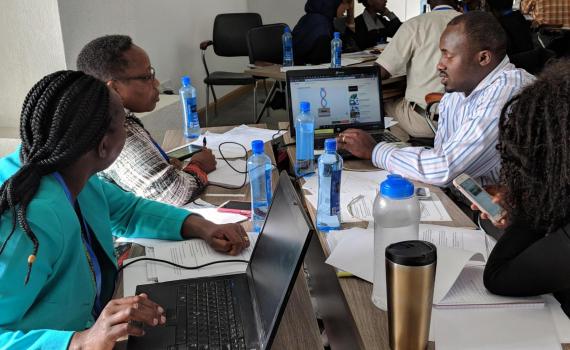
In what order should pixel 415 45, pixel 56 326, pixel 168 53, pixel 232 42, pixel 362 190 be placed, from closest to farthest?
pixel 56 326 < pixel 362 190 < pixel 415 45 < pixel 168 53 < pixel 232 42

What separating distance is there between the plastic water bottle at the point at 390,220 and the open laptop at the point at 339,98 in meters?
1.11

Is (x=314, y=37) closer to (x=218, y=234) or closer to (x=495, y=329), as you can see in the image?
(x=218, y=234)

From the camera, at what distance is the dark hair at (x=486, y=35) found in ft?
6.24

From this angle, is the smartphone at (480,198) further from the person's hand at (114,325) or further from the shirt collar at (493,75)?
the person's hand at (114,325)

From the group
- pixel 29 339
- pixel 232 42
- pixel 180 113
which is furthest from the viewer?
pixel 232 42

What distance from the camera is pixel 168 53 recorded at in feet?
15.7

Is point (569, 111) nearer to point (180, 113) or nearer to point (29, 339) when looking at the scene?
point (29, 339)

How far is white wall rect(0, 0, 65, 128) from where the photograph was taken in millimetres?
3201

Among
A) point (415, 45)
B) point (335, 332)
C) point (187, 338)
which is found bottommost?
point (335, 332)

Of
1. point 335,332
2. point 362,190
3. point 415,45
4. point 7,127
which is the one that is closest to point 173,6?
point 7,127

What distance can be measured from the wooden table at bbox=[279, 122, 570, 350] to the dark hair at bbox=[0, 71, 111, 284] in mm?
641

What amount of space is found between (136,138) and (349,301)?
0.94m

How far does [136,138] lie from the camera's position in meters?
1.71

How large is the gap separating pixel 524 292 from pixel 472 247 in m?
0.29
